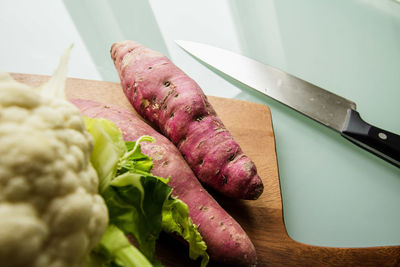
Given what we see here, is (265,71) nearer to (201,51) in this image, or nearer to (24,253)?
(201,51)

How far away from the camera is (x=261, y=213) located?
0.89m

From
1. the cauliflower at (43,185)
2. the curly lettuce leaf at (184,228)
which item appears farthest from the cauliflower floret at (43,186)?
the curly lettuce leaf at (184,228)

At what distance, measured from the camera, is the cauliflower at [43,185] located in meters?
0.35

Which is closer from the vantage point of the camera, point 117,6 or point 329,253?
point 329,253

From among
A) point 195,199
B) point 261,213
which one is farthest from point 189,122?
point 261,213

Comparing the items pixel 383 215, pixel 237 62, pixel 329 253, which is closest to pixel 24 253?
pixel 329 253

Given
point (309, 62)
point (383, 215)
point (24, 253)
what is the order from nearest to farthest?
point (24, 253) < point (383, 215) < point (309, 62)

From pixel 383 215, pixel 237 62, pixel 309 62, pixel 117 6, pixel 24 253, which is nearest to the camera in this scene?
pixel 24 253

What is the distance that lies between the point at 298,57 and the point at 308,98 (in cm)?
38

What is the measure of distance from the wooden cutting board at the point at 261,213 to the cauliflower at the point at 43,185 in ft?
1.27

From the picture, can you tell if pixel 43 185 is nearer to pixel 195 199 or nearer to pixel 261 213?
pixel 195 199

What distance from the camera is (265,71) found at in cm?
118

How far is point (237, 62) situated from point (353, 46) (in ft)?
2.26

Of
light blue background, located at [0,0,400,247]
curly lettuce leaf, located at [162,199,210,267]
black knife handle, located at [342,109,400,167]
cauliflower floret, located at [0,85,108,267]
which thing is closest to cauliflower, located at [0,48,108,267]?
cauliflower floret, located at [0,85,108,267]
